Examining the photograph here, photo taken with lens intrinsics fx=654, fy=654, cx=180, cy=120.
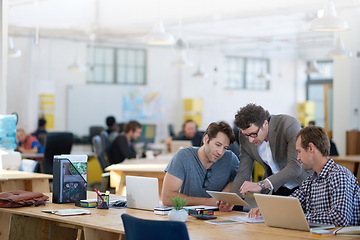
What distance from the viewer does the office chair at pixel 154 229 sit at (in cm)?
321

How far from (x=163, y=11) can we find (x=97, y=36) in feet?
9.91

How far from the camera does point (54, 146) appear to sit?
34.7 ft

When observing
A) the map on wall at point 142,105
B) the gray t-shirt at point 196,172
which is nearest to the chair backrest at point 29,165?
the gray t-shirt at point 196,172

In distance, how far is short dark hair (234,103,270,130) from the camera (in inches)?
185

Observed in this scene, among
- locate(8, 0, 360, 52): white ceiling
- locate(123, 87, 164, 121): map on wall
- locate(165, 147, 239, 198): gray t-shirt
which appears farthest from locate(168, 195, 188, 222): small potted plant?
locate(123, 87, 164, 121): map on wall

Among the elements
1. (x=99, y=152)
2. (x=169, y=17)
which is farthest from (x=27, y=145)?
(x=169, y=17)

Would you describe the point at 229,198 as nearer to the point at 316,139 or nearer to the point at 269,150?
the point at 269,150

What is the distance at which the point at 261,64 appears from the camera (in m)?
24.3

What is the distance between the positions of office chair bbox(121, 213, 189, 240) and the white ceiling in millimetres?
10035

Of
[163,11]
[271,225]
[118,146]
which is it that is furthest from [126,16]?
[271,225]

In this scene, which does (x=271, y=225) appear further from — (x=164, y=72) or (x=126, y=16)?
(x=164, y=72)

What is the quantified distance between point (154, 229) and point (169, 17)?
40.6ft

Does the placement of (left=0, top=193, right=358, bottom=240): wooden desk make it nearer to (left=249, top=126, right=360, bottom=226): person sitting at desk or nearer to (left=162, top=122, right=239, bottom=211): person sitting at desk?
(left=249, top=126, right=360, bottom=226): person sitting at desk

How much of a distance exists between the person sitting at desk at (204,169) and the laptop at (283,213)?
Answer: 89cm
